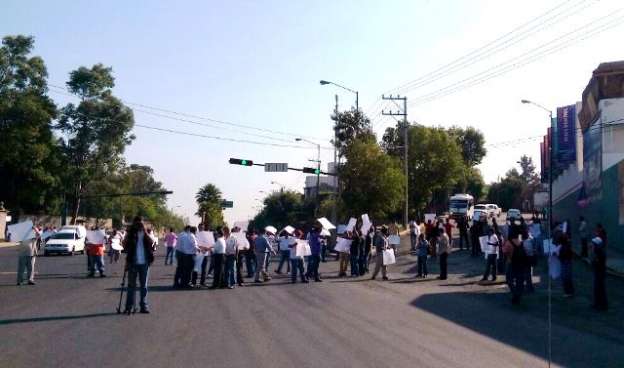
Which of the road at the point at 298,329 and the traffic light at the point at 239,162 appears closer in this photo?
the road at the point at 298,329

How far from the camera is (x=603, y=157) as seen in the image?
39000 millimetres

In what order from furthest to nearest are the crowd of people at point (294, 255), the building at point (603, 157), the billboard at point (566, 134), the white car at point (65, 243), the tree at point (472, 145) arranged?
the tree at point (472, 145) < the billboard at point (566, 134) < the white car at point (65, 243) < the building at point (603, 157) < the crowd of people at point (294, 255)

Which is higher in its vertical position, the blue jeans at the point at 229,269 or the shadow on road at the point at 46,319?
the blue jeans at the point at 229,269

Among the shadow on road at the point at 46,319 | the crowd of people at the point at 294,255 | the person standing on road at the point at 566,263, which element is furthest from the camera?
the person standing on road at the point at 566,263

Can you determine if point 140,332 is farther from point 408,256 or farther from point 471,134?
point 471,134

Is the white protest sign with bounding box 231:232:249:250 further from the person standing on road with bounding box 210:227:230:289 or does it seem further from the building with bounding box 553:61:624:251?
the building with bounding box 553:61:624:251

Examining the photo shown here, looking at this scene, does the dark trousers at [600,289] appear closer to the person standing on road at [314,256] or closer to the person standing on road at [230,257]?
the person standing on road at [314,256]

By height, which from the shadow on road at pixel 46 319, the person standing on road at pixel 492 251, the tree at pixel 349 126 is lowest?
the shadow on road at pixel 46 319

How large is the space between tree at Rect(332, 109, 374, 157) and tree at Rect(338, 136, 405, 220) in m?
5.09

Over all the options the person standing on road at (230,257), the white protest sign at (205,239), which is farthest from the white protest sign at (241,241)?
the person standing on road at (230,257)

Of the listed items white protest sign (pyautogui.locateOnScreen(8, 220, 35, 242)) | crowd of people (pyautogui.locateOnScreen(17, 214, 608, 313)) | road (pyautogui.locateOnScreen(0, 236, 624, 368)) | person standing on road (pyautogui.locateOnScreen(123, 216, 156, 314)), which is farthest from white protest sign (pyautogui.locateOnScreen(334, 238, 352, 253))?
person standing on road (pyautogui.locateOnScreen(123, 216, 156, 314))

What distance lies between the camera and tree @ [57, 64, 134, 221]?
67.2 m

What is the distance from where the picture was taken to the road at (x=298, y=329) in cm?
966

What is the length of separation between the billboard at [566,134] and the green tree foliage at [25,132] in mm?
46854
